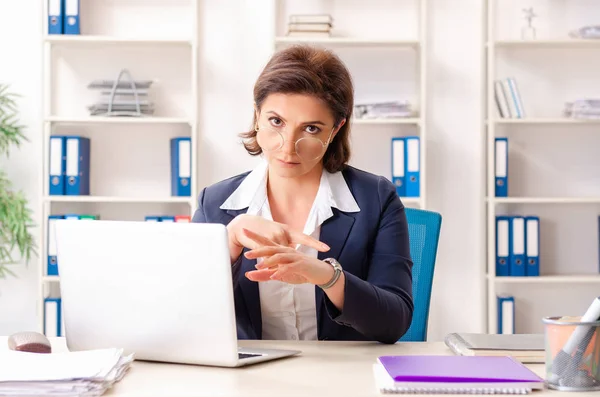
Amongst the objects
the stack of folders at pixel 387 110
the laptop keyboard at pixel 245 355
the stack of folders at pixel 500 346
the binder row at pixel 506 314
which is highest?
the stack of folders at pixel 387 110

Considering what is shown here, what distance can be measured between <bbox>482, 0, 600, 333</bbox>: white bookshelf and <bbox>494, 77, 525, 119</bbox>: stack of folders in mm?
172

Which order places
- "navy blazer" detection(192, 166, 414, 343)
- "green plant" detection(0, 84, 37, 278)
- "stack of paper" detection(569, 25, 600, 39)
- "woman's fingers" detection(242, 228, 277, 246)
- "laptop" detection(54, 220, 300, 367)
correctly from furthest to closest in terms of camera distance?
1. "stack of paper" detection(569, 25, 600, 39)
2. "green plant" detection(0, 84, 37, 278)
3. "navy blazer" detection(192, 166, 414, 343)
4. "woman's fingers" detection(242, 228, 277, 246)
5. "laptop" detection(54, 220, 300, 367)

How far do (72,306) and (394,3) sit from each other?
117 inches

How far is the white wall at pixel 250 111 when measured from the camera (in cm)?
403

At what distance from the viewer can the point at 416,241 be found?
220cm

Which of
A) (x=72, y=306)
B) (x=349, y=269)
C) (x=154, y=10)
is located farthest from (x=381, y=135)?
(x=72, y=306)

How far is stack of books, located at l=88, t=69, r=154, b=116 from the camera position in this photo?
151 inches

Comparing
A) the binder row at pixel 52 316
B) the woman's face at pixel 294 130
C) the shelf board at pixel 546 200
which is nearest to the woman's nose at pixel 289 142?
the woman's face at pixel 294 130

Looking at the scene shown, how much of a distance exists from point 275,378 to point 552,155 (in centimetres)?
309

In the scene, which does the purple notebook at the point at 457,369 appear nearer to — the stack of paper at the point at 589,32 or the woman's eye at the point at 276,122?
the woman's eye at the point at 276,122

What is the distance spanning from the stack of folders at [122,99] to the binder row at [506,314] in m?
1.90

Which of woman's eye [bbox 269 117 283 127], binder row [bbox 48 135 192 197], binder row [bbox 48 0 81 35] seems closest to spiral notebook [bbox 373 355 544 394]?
woman's eye [bbox 269 117 283 127]

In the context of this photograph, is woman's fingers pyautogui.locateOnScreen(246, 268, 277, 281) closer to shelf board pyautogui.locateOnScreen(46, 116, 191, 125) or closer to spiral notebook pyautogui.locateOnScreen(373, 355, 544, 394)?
spiral notebook pyautogui.locateOnScreen(373, 355, 544, 394)

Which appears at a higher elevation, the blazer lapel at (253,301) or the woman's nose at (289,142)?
the woman's nose at (289,142)
